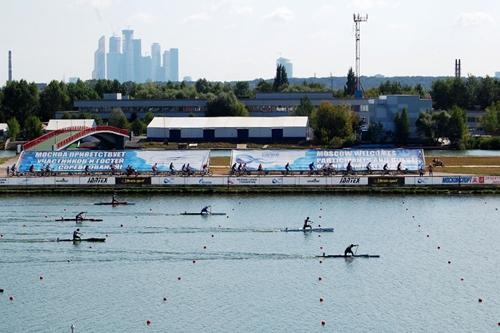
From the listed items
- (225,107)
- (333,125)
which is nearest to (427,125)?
Answer: (333,125)

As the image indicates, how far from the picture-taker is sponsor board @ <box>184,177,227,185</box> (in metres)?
83.5

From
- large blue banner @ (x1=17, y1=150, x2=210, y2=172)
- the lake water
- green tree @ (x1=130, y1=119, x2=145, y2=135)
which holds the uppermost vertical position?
green tree @ (x1=130, y1=119, x2=145, y2=135)

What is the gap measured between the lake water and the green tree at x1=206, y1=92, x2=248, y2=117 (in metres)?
86.8

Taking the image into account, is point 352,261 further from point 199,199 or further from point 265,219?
point 199,199

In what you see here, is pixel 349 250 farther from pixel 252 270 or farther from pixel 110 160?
pixel 110 160

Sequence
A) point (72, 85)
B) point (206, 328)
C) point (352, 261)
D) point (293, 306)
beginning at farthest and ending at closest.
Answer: point (72, 85) → point (352, 261) → point (293, 306) → point (206, 328)

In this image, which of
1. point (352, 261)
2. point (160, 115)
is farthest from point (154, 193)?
Answer: point (160, 115)

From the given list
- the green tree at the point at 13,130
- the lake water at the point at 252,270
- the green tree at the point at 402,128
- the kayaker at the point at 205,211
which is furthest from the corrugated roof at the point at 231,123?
the kayaker at the point at 205,211

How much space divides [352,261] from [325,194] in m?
26.2

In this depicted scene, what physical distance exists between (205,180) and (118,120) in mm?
77266

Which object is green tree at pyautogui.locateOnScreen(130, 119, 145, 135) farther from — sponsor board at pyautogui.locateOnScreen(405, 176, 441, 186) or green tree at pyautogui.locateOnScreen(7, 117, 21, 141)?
sponsor board at pyautogui.locateOnScreen(405, 176, 441, 186)

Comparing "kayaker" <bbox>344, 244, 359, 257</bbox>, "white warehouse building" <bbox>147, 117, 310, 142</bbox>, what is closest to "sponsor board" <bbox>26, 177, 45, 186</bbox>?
"kayaker" <bbox>344, 244, 359, 257</bbox>

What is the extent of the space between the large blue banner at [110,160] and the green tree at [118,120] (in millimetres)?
65071

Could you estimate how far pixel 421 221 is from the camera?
67.9 m
